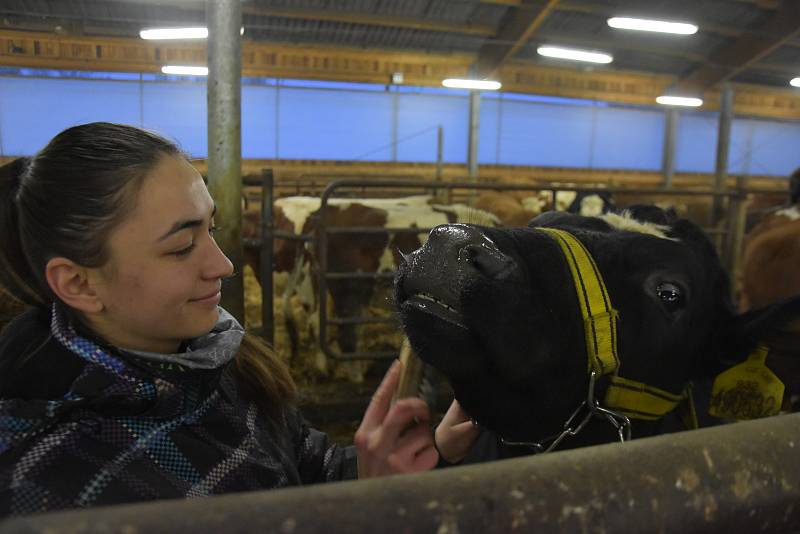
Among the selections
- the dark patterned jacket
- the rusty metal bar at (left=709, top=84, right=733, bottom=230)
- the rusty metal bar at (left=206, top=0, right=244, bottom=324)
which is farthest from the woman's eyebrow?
the rusty metal bar at (left=709, top=84, right=733, bottom=230)

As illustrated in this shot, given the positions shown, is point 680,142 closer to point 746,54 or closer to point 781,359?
point 746,54

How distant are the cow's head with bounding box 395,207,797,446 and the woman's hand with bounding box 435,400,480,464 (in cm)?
10

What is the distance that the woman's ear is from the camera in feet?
3.75

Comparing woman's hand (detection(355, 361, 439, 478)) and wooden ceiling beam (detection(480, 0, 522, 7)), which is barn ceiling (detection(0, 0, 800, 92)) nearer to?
wooden ceiling beam (detection(480, 0, 522, 7))

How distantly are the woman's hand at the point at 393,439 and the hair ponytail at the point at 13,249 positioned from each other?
739mm

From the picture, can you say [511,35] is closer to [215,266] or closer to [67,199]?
[215,266]

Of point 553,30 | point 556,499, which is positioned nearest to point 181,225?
point 556,499

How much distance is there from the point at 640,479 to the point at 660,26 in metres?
11.9

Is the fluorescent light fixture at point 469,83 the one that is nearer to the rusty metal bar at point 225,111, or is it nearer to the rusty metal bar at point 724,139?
the rusty metal bar at point 724,139

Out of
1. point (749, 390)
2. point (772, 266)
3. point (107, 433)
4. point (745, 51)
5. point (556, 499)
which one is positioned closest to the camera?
point (556, 499)

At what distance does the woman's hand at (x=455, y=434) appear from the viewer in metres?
1.58

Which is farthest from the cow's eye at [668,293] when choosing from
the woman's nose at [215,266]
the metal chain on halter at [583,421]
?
the woman's nose at [215,266]

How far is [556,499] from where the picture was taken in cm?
44

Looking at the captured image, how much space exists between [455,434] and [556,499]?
1182 mm
